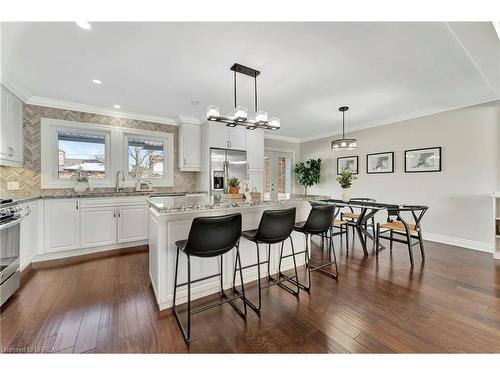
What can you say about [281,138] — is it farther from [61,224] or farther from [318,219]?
[61,224]

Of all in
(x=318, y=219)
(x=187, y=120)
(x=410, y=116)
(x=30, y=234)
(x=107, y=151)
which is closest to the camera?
(x=318, y=219)

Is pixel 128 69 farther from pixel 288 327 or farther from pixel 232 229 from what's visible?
pixel 288 327

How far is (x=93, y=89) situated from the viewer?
3.00 meters

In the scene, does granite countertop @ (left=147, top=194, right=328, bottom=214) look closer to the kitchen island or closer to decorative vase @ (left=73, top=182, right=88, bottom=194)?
the kitchen island

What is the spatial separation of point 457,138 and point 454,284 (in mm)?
2715

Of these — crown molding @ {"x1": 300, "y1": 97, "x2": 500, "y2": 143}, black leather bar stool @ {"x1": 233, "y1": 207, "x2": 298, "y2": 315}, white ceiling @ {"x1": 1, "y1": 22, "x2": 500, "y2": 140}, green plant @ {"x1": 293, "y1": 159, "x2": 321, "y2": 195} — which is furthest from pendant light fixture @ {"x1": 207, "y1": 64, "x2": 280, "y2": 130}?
green plant @ {"x1": 293, "y1": 159, "x2": 321, "y2": 195}

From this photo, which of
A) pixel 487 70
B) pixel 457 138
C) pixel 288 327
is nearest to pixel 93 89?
pixel 288 327

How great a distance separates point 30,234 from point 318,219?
12.3 feet

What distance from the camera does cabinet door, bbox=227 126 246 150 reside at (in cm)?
456

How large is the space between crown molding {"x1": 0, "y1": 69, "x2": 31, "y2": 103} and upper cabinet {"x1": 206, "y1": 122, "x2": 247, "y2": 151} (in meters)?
2.70

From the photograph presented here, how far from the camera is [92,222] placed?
3.34 m

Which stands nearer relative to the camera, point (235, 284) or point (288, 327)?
point (288, 327)

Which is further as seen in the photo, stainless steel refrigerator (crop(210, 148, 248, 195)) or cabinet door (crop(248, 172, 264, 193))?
cabinet door (crop(248, 172, 264, 193))

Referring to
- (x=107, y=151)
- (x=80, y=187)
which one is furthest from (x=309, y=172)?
(x=80, y=187)
